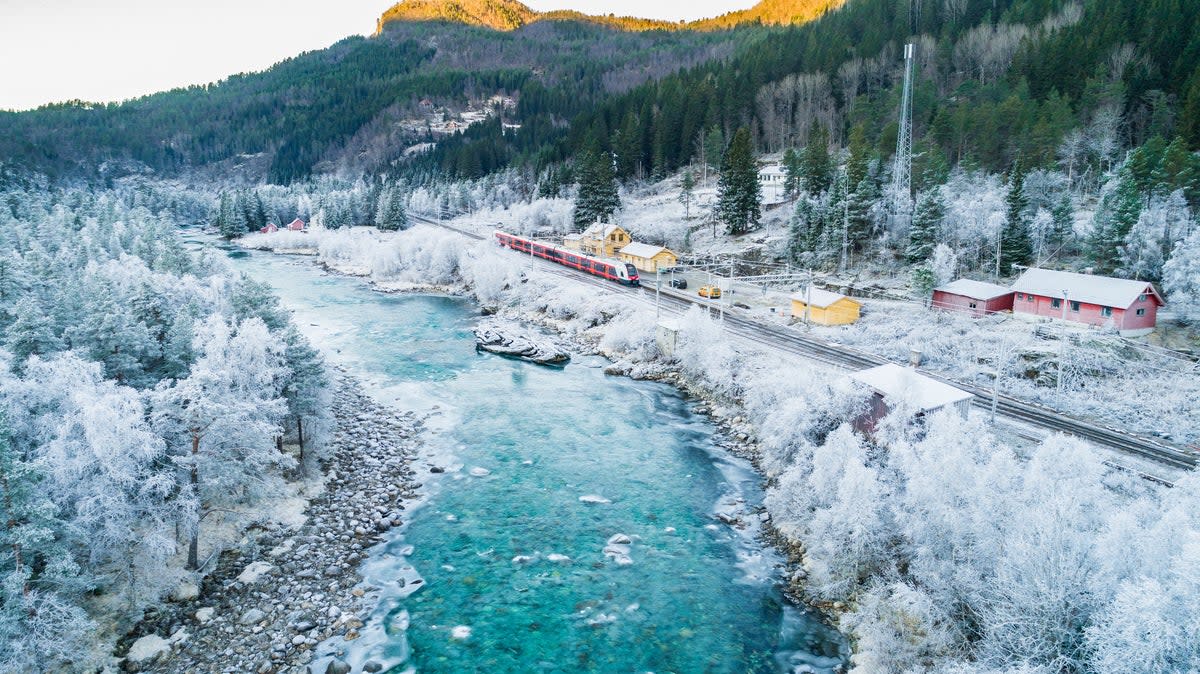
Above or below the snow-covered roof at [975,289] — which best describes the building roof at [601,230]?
above

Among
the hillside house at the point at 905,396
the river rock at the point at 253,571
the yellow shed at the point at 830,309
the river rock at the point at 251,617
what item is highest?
the hillside house at the point at 905,396

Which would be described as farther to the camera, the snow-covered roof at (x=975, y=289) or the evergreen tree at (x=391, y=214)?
the evergreen tree at (x=391, y=214)

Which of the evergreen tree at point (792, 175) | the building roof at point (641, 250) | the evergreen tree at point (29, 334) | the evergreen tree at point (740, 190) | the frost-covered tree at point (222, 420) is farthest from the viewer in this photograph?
the evergreen tree at point (792, 175)

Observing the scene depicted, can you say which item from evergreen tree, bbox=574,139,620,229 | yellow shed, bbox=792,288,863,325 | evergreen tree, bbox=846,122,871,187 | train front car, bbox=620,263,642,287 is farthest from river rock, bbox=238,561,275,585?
evergreen tree, bbox=574,139,620,229

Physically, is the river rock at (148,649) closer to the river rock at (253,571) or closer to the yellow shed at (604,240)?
the river rock at (253,571)

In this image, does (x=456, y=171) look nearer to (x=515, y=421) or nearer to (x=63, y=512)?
(x=515, y=421)

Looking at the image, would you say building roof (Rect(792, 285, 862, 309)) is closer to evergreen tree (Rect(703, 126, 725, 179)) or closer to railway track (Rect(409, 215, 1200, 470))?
railway track (Rect(409, 215, 1200, 470))

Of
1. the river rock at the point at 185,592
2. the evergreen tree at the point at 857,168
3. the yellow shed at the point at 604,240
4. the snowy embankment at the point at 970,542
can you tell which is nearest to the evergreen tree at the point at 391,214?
the yellow shed at the point at 604,240
